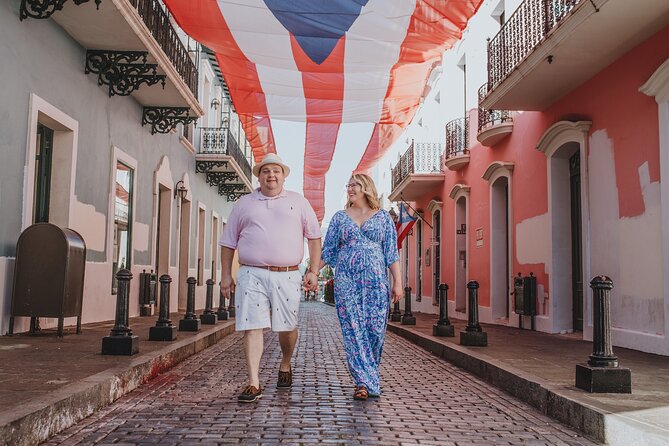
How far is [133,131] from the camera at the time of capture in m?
14.4

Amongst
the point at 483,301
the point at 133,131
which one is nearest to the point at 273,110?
the point at 133,131

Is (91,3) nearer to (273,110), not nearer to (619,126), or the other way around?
(273,110)

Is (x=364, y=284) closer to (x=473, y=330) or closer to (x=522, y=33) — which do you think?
(x=473, y=330)

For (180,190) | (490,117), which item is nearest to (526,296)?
(490,117)

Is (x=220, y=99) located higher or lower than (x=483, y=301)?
higher

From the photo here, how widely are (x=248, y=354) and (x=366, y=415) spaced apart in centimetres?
108

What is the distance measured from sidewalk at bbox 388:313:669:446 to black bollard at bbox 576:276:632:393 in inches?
4.0

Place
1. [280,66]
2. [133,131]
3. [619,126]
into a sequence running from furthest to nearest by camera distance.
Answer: [133,131]
[280,66]
[619,126]

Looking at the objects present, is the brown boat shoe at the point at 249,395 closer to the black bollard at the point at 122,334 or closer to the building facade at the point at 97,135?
the black bollard at the point at 122,334

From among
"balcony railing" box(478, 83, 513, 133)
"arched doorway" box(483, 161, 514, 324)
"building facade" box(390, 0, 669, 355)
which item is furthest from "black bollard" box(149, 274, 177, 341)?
"arched doorway" box(483, 161, 514, 324)

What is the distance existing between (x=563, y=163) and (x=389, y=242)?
759 cm

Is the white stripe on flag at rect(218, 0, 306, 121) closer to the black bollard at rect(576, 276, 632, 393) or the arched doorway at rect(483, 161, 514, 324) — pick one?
the black bollard at rect(576, 276, 632, 393)

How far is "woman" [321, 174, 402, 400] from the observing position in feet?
19.8

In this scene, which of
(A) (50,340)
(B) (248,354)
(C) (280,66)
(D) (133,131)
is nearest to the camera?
(B) (248,354)
